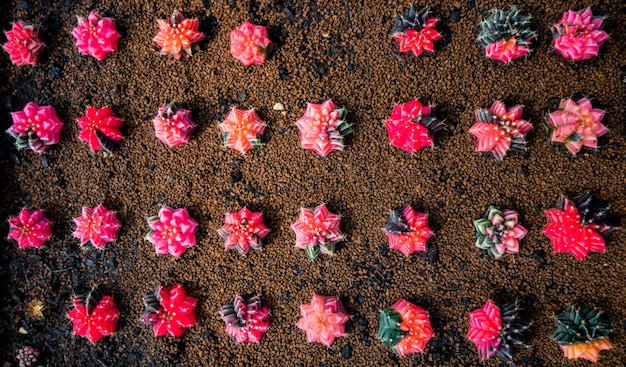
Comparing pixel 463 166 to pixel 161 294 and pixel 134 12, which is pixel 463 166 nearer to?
pixel 161 294

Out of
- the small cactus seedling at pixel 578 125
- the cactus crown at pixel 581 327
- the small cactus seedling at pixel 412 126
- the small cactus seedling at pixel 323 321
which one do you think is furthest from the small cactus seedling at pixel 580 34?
the small cactus seedling at pixel 323 321

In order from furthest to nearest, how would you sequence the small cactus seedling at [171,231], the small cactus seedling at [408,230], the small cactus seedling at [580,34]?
the small cactus seedling at [171,231] → the small cactus seedling at [408,230] → the small cactus seedling at [580,34]

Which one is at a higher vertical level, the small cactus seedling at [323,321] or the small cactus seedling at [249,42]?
the small cactus seedling at [249,42]

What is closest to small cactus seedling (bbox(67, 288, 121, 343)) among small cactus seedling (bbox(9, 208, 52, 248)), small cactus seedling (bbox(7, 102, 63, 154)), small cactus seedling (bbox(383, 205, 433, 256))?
small cactus seedling (bbox(9, 208, 52, 248))

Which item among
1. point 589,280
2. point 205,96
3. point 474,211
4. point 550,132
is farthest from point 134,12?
point 589,280

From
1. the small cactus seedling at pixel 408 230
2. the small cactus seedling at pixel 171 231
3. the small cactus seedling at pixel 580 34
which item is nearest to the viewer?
the small cactus seedling at pixel 580 34

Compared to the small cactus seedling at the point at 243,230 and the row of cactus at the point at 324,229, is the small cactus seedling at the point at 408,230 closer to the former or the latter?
the row of cactus at the point at 324,229
